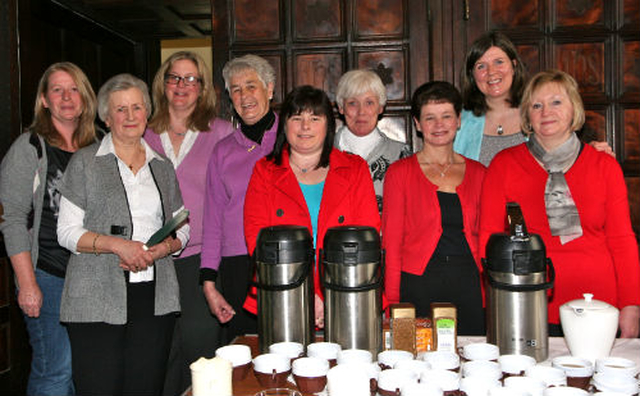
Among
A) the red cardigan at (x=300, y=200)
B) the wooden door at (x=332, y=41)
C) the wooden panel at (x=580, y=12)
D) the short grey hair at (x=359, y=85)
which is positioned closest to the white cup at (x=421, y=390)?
the red cardigan at (x=300, y=200)

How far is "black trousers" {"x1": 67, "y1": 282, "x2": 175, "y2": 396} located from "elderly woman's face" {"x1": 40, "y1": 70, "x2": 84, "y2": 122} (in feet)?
2.73

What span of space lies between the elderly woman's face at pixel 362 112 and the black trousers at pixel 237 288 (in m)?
0.73

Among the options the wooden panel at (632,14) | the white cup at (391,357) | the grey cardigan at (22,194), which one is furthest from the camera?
the wooden panel at (632,14)

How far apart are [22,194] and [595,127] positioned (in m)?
2.68

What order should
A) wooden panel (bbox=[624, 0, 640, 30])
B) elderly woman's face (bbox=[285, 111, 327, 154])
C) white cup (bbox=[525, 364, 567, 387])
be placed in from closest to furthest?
white cup (bbox=[525, 364, 567, 387]), elderly woman's face (bbox=[285, 111, 327, 154]), wooden panel (bbox=[624, 0, 640, 30])

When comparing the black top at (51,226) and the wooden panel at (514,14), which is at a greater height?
the wooden panel at (514,14)

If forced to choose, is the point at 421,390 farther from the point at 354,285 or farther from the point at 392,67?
the point at 392,67

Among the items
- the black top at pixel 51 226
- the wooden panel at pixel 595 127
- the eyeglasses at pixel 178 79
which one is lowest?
the black top at pixel 51 226

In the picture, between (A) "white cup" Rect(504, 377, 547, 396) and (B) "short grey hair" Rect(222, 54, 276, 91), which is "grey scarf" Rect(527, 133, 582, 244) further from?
(B) "short grey hair" Rect(222, 54, 276, 91)

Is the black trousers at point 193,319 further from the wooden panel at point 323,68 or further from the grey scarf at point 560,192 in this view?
the grey scarf at point 560,192

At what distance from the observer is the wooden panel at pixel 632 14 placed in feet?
9.52

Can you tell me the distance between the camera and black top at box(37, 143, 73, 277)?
2.32m

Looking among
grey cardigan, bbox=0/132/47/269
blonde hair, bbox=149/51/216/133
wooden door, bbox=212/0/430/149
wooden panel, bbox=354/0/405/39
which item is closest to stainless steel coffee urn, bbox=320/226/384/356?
blonde hair, bbox=149/51/216/133

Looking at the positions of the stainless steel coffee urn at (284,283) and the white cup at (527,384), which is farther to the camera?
the stainless steel coffee urn at (284,283)
